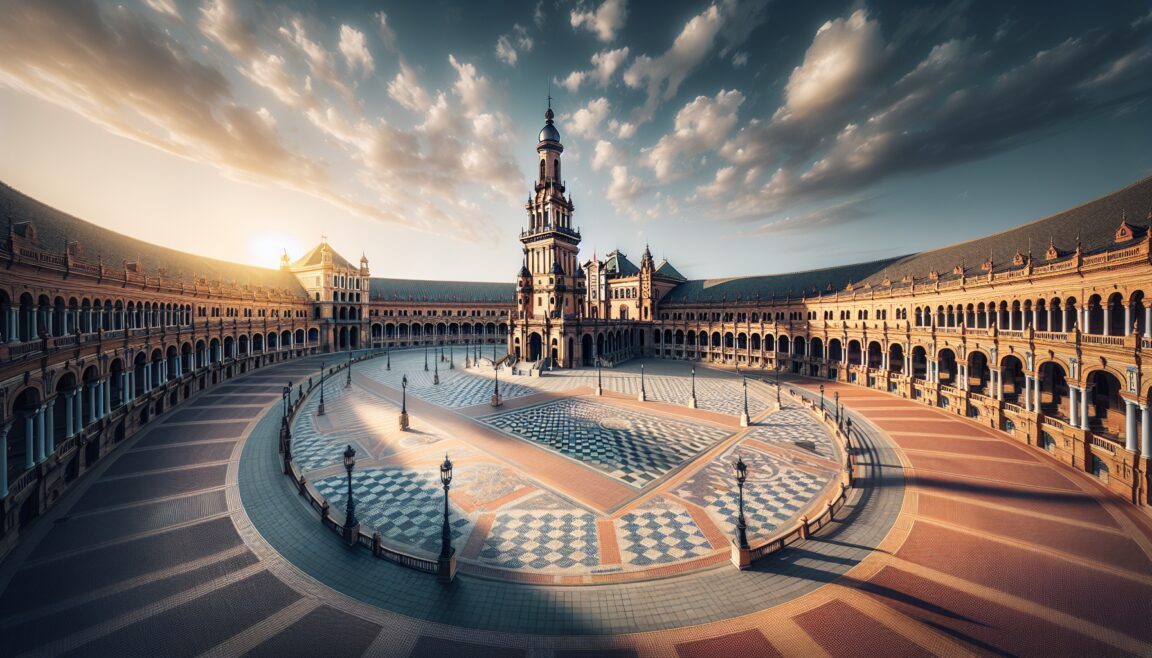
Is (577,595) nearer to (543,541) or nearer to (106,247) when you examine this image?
(543,541)

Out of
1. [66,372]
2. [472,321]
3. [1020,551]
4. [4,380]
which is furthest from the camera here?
[472,321]

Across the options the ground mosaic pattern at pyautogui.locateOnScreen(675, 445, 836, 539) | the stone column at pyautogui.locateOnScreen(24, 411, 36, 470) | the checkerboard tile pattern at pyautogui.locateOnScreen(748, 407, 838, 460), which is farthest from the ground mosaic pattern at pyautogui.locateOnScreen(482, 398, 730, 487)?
the stone column at pyautogui.locateOnScreen(24, 411, 36, 470)

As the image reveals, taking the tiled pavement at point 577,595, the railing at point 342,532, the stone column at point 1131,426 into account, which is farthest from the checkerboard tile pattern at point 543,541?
the stone column at point 1131,426

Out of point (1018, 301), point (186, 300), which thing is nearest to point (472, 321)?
point (186, 300)

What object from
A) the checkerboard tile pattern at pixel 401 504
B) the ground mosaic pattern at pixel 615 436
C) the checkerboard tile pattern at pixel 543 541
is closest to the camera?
the checkerboard tile pattern at pixel 543 541

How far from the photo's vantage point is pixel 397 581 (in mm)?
11508

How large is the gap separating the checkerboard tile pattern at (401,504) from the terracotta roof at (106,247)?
18281mm

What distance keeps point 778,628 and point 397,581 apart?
11072 millimetres

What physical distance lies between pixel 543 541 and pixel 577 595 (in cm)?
277

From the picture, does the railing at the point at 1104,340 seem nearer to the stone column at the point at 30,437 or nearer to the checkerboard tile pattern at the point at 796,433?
the checkerboard tile pattern at the point at 796,433

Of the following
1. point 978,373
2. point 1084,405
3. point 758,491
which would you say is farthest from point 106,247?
point 978,373

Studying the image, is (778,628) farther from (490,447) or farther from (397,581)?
(490,447)

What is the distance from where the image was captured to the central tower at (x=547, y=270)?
2222 inches

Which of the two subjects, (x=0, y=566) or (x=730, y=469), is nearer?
(x=0, y=566)
